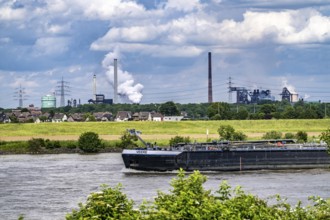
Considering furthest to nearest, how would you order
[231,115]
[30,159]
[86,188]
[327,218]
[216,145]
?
[231,115] → [30,159] → [216,145] → [86,188] → [327,218]

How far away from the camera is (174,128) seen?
449ft

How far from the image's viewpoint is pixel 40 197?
2040 inches

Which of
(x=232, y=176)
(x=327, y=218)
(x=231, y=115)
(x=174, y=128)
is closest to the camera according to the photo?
(x=327, y=218)

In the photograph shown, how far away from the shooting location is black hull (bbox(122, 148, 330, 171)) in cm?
7069

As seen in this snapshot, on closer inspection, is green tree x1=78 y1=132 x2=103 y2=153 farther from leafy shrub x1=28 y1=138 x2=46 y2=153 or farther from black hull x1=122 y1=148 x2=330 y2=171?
black hull x1=122 y1=148 x2=330 y2=171

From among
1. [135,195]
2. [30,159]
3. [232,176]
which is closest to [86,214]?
[135,195]

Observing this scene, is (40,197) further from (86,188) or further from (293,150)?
(293,150)

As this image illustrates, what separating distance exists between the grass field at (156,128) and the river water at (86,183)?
41.4m

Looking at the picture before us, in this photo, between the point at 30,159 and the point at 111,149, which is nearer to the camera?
the point at 30,159

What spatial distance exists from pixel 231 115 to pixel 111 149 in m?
62.7

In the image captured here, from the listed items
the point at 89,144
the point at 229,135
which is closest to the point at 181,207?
the point at 89,144

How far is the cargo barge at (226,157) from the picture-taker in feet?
232

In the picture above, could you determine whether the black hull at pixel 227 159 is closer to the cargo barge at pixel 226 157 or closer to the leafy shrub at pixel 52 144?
the cargo barge at pixel 226 157

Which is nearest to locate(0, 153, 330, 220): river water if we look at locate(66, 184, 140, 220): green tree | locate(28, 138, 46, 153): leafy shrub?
locate(28, 138, 46, 153): leafy shrub
